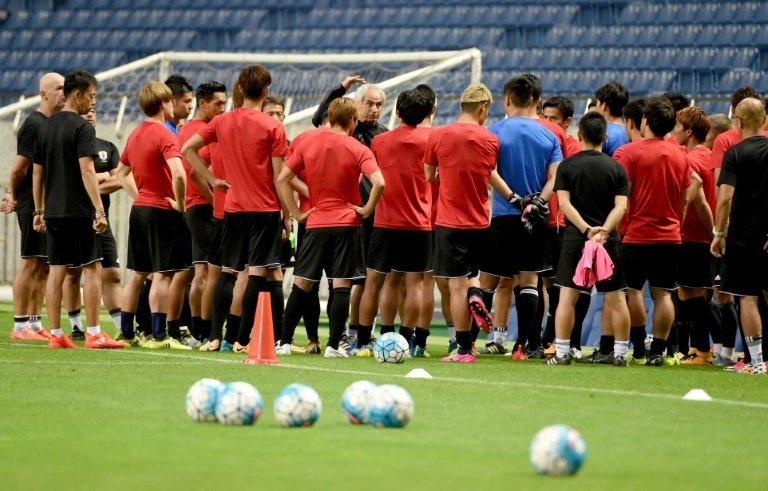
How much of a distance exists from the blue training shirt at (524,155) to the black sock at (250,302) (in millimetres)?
1901

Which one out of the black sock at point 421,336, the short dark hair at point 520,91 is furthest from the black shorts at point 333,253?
the short dark hair at point 520,91

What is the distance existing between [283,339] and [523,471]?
5507mm

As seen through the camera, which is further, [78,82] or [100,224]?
[78,82]

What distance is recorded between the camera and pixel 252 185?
10.3 meters

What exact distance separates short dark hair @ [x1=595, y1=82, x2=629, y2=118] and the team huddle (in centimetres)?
→ 2

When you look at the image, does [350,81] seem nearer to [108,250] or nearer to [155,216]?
[155,216]

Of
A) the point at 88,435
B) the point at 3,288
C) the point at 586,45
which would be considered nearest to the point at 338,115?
the point at 88,435

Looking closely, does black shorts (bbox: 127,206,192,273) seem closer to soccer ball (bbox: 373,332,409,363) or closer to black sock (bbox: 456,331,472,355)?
soccer ball (bbox: 373,332,409,363)

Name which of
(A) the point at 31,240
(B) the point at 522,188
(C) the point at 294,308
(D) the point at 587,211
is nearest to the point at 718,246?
(D) the point at 587,211

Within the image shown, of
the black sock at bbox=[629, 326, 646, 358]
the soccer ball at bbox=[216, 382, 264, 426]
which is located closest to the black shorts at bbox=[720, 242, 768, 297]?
the black sock at bbox=[629, 326, 646, 358]

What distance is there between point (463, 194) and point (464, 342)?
A: 1103mm

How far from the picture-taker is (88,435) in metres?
5.69

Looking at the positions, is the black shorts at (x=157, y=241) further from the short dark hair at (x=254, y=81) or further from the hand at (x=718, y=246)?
the hand at (x=718, y=246)

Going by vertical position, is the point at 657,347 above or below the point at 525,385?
above
